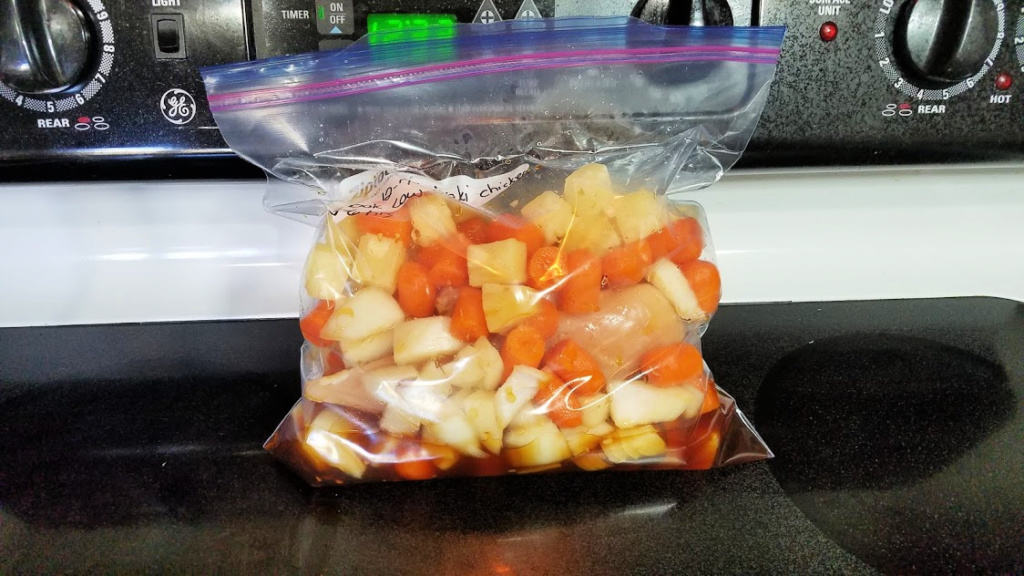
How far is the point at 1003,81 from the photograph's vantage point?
524 mm

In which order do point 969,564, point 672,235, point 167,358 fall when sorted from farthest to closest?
point 167,358 → point 672,235 → point 969,564

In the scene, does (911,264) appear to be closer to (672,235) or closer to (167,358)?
(672,235)

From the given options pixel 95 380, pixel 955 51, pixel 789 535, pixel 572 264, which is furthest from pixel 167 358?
pixel 955 51

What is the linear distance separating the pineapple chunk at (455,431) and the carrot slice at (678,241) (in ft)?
0.51

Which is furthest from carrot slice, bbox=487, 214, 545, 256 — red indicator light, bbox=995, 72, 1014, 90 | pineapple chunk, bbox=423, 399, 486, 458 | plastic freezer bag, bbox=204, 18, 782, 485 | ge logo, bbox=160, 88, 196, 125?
red indicator light, bbox=995, 72, 1014, 90

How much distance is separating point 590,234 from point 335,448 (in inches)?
7.7

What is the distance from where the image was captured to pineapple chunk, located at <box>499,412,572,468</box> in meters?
0.42

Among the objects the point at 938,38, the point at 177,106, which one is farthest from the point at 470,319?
the point at 938,38

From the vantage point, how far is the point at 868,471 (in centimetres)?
43

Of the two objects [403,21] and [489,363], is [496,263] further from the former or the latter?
[403,21]

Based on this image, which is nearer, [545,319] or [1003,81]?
[545,319]

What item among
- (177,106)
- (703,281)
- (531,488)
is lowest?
(531,488)

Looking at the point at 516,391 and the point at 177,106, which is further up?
the point at 177,106

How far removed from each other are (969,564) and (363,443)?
1.05ft
